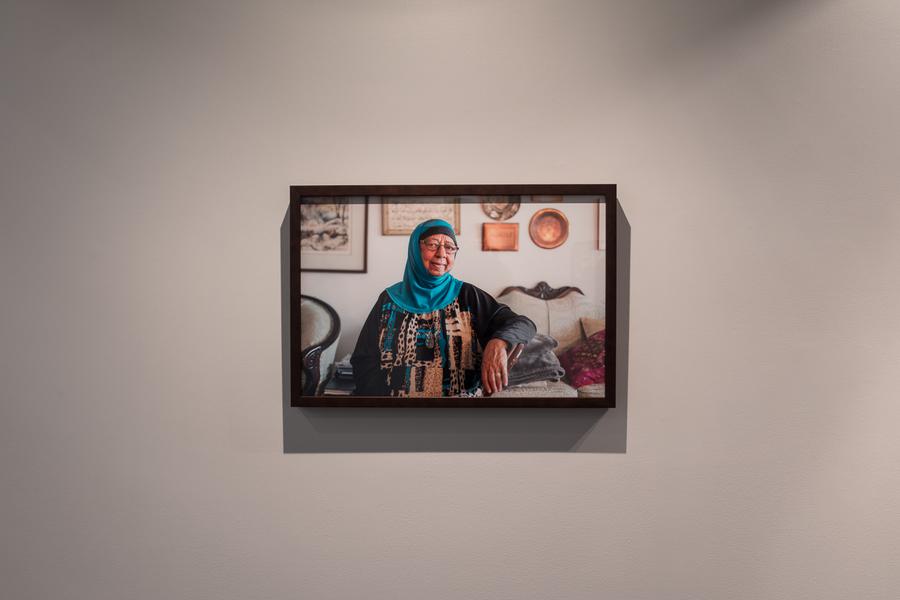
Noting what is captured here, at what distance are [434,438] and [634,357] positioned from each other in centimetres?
43

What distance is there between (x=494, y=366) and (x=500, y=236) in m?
0.25

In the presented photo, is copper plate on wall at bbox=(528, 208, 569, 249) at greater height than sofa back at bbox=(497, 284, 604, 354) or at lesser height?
greater

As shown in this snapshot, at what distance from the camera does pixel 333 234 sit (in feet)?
3.37

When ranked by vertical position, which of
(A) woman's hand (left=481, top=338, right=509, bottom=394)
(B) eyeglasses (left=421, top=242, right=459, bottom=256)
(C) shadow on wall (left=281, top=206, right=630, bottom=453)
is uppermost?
(B) eyeglasses (left=421, top=242, right=459, bottom=256)

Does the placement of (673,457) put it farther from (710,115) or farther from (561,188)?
(710,115)

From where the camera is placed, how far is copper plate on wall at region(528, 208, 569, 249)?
3.34 ft

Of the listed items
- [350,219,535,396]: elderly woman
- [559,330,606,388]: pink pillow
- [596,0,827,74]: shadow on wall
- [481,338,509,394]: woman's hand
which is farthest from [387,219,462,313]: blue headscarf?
[596,0,827,74]: shadow on wall

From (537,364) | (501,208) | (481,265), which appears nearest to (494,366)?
(537,364)

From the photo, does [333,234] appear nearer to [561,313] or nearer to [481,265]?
[481,265]

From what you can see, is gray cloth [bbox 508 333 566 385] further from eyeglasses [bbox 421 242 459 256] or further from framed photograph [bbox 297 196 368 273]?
framed photograph [bbox 297 196 368 273]

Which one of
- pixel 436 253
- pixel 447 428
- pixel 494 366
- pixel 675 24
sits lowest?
pixel 447 428

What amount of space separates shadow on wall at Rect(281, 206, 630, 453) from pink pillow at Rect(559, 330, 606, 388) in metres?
0.06

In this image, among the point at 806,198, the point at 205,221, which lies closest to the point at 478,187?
the point at 205,221

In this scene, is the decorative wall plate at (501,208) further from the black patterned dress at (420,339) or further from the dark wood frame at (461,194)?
the black patterned dress at (420,339)
